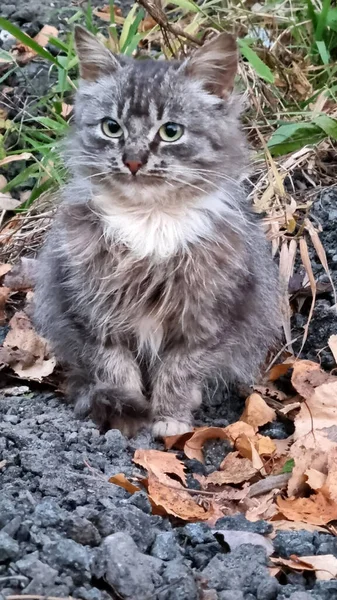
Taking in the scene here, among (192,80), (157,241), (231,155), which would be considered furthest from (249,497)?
(192,80)

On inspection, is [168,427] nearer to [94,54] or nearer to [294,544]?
[294,544]

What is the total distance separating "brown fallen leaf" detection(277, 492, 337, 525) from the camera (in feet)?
7.86

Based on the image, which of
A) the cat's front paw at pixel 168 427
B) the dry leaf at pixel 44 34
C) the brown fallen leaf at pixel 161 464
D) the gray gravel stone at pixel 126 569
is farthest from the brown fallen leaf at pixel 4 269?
the gray gravel stone at pixel 126 569

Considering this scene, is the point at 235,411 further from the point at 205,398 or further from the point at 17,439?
the point at 17,439

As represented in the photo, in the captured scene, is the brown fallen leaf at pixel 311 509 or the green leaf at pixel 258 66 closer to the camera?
the brown fallen leaf at pixel 311 509

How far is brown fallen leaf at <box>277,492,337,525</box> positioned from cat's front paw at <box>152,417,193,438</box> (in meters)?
0.56

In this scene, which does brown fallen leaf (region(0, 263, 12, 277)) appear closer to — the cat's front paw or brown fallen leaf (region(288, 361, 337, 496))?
the cat's front paw

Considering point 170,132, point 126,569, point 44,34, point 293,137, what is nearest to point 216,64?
point 170,132

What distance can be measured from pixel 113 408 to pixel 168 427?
0.21 metres

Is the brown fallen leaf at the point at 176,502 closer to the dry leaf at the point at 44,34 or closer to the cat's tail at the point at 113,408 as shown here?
the cat's tail at the point at 113,408

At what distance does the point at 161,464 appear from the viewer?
2.70m

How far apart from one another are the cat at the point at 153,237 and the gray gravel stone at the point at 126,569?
1.00 m

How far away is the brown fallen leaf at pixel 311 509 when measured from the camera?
240 cm

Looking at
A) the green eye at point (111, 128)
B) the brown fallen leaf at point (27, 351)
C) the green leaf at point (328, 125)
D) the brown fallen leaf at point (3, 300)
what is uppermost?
the green eye at point (111, 128)
